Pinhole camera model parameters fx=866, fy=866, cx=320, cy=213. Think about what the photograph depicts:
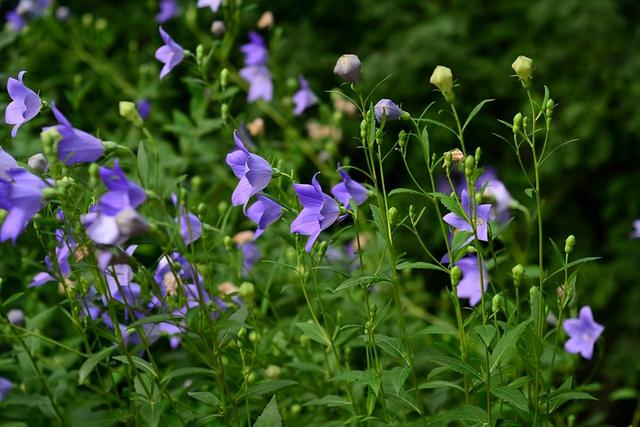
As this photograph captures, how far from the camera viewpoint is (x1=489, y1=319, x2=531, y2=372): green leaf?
4.31 ft

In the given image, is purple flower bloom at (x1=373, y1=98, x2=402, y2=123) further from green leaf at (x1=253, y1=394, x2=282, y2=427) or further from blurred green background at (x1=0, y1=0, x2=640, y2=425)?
blurred green background at (x1=0, y1=0, x2=640, y2=425)

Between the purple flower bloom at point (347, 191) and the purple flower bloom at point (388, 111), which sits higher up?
the purple flower bloom at point (388, 111)

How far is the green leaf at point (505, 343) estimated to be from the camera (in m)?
1.31

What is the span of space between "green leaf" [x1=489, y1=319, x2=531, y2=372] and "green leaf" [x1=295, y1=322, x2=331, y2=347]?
287 millimetres

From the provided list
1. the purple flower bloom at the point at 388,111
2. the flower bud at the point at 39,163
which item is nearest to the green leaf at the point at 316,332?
the purple flower bloom at the point at 388,111

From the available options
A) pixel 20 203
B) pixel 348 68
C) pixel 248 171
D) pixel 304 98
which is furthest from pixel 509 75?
pixel 20 203

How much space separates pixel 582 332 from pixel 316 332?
68cm

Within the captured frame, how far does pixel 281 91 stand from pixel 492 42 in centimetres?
102

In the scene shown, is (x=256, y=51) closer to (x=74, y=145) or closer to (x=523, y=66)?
(x=523, y=66)

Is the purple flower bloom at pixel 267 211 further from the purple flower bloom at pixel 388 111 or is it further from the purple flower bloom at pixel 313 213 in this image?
the purple flower bloom at pixel 388 111

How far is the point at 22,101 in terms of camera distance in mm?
1373

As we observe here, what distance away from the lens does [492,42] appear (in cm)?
337

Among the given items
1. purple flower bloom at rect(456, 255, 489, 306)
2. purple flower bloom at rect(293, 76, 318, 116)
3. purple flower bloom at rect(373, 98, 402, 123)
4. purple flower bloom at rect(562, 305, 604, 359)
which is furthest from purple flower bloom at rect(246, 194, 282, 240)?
purple flower bloom at rect(293, 76, 318, 116)

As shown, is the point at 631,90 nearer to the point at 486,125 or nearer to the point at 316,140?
the point at 486,125
